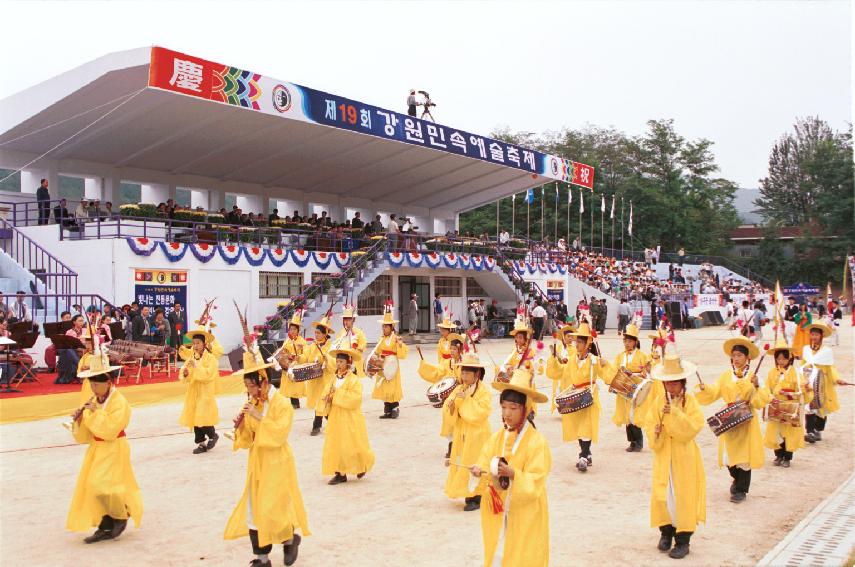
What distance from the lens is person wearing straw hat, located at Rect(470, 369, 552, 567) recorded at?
486cm

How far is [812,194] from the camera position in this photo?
215 feet

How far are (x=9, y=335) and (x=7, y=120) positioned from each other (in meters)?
8.80

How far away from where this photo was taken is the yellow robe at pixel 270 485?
19.7 ft

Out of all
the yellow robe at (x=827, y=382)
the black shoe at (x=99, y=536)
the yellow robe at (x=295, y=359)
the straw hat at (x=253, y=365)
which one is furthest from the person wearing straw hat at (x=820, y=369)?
the black shoe at (x=99, y=536)

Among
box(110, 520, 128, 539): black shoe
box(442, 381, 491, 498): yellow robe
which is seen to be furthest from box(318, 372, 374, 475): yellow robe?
box(110, 520, 128, 539): black shoe

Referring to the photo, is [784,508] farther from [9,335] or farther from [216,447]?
[9,335]

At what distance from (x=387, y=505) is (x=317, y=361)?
460 centimetres

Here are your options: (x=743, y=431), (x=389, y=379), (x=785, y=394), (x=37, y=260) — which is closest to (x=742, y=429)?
(x=743, y=431)

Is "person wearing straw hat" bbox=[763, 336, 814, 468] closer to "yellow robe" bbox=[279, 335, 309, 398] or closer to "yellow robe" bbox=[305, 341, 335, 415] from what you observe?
"yellow robe" bbox=[305, 341, 335, 415]

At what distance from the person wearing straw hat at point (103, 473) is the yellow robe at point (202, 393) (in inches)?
137

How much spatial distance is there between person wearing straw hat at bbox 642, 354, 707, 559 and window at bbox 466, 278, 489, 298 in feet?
94.3

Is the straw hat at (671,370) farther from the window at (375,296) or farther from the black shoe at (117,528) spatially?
the window at (375,296)

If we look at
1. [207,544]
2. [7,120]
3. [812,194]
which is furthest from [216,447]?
[812,194]

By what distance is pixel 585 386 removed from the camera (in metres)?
9.68
